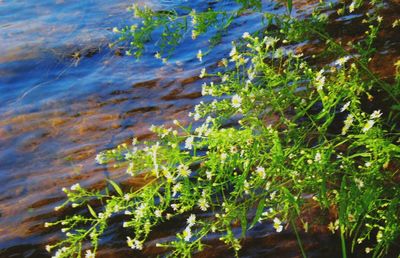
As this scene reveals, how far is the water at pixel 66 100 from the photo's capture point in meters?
4.27

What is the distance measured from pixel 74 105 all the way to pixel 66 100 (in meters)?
0.21

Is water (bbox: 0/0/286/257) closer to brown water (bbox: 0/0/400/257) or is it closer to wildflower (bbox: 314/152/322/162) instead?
brown water (bbox: 0/0/400/257)

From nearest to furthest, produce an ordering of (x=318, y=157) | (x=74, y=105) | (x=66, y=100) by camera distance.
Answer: (x=318, y=157)
(x=74, y=105)
(x=66, y=100)

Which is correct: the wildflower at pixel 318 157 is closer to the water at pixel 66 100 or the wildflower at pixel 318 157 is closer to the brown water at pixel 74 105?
the brown water at pixel 74 105

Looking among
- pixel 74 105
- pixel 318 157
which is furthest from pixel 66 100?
pixel 318 157

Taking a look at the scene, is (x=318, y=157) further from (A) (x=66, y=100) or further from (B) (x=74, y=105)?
(A) (x=66, y=100)

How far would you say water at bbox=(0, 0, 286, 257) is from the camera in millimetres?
4270

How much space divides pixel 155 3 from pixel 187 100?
395 centimetres

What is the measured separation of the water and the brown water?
Answer: 0.01 m

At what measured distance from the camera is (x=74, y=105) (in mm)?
5805

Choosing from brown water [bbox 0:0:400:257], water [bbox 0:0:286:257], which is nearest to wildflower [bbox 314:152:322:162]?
brown water [bbox 0:0:400:257]

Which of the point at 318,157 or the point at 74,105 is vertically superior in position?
the point at 318,157

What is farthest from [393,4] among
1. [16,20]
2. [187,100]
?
[16,20]

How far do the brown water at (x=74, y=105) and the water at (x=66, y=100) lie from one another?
11 mm
